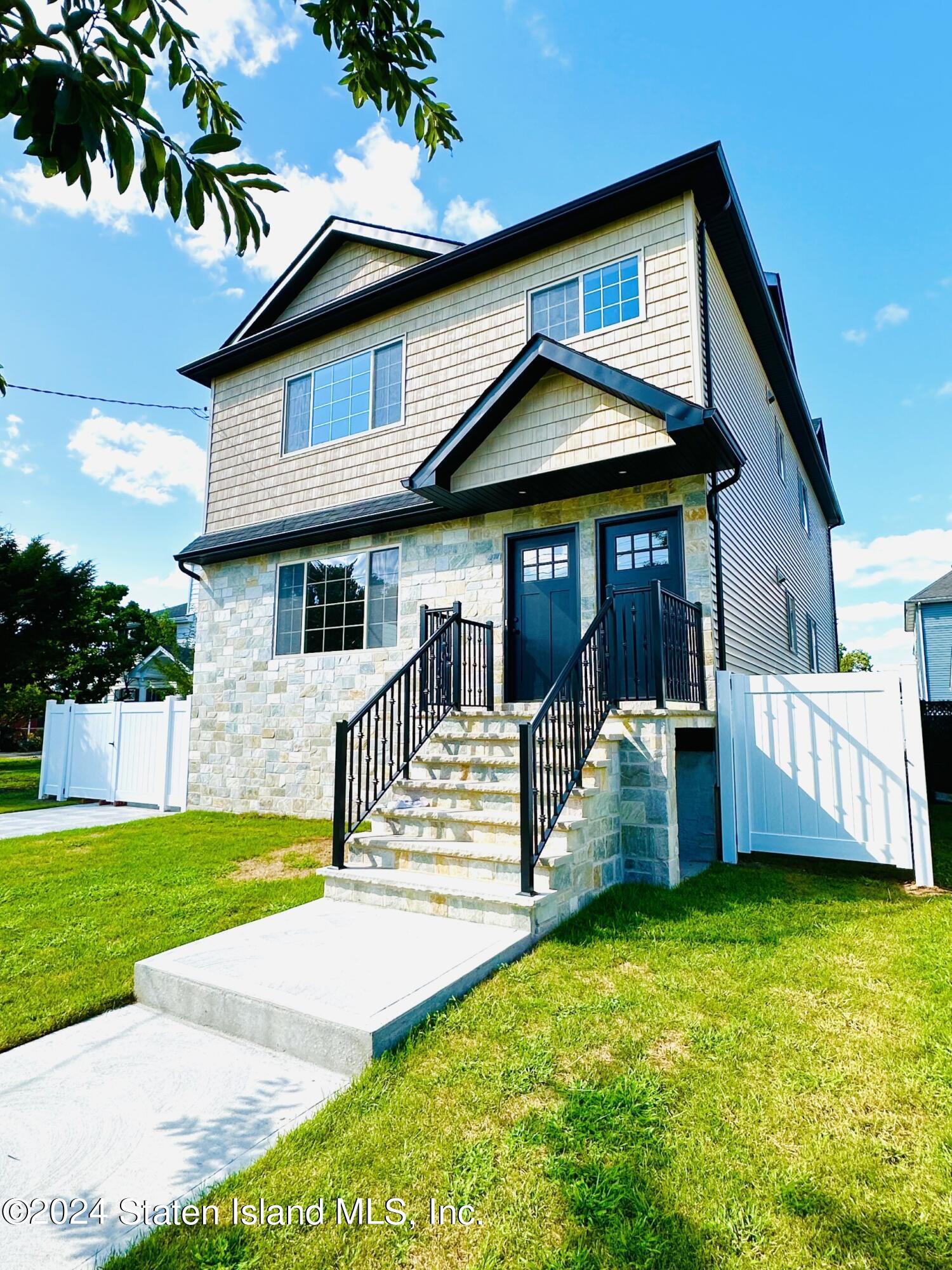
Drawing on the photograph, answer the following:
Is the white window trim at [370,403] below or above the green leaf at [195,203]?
above

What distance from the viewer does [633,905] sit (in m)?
4.56

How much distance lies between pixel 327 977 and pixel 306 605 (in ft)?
22.5

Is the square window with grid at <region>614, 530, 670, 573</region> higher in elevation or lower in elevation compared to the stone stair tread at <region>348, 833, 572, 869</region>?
higher

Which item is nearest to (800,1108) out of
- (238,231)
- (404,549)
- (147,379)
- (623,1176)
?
(623,1176)

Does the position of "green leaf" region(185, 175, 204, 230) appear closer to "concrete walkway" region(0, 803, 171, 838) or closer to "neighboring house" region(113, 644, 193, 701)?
"concrete walkway" region(0, 803, 171, 838)

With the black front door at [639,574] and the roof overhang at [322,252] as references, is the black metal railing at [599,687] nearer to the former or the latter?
the black front door at [639,574]

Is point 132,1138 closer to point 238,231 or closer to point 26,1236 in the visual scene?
point 26,1236

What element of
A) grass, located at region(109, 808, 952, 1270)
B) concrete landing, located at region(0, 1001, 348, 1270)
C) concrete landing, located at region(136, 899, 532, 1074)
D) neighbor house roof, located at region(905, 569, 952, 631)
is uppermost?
neighbor house roof, located at region(905, 569, 952, 631)

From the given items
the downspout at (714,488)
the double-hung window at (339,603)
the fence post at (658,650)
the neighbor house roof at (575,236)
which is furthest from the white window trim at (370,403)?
the fence post at (658,650)

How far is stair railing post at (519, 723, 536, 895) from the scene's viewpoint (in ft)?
13.4

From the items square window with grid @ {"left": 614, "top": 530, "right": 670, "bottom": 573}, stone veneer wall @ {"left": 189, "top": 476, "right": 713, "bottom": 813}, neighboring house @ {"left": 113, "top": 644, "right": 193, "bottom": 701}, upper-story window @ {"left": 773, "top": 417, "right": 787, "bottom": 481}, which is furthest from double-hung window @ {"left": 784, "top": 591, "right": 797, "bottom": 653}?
neighboring house @ {"left": 113, "top": 644, "right": 193, "bottom": 701}

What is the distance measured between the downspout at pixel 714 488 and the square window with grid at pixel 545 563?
164cm

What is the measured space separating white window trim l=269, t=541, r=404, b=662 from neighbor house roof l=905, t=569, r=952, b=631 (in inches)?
822

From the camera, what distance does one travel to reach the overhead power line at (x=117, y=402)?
1170 centimetres
